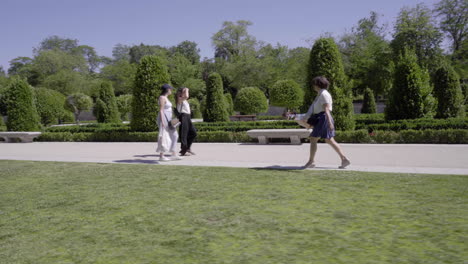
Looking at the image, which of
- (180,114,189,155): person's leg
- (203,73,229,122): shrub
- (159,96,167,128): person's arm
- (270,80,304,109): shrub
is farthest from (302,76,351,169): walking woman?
(270,80,304,109): shrub

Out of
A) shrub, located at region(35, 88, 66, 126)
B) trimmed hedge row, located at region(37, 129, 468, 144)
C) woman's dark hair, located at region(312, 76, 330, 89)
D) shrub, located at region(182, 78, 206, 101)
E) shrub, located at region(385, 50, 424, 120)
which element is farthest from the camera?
shrub, located at region(182, 78, 206, 101)

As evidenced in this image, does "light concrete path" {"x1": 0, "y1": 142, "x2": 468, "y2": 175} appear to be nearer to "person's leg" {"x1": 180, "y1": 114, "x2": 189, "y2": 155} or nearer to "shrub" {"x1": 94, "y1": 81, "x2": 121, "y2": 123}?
"person's leg" {"x1": 180, "y1": 114, "x2": 189, "y2": 155}

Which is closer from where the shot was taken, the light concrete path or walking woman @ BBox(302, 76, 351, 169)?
walking woman @ BBox(302, 76, 351, 169)

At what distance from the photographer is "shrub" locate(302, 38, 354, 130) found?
43.0 ft

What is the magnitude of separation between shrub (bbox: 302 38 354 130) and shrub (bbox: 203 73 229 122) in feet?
23.0

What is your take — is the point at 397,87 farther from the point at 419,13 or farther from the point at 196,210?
the point at 419,13

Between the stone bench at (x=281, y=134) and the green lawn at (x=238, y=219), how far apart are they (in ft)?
18.6

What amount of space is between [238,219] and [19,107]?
1749 cm

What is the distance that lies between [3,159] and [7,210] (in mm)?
6685

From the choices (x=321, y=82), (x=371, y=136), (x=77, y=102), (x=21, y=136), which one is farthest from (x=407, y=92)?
(x=77, y=102)

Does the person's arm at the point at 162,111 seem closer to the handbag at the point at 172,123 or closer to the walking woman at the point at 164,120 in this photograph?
the walking woman at the point at 164,120

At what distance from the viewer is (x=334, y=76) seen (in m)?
13.2

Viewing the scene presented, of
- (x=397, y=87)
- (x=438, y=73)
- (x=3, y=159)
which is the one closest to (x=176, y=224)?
(x=3, y=159)

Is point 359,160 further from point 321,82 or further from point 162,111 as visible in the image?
point 162,111
